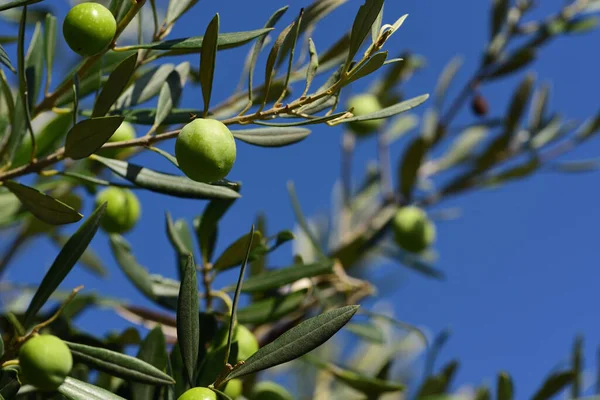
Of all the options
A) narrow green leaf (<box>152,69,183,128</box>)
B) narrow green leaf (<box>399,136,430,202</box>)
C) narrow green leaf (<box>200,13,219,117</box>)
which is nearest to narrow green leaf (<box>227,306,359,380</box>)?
narrow green leaf (<box>200,13,219,117</box>)

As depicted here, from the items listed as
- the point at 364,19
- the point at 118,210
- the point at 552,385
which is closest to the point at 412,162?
the point at 552,385

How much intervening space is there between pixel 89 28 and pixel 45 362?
54 centimetres

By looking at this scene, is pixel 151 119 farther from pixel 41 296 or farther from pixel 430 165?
pixel 430 165

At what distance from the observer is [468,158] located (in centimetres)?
335

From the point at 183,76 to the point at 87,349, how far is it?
63 centimetres

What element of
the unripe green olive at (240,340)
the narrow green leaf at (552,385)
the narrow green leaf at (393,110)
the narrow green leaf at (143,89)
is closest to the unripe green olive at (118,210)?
the narrow green leaf at (143,89)

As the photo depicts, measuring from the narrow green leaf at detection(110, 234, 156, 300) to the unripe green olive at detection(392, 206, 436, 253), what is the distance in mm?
1172

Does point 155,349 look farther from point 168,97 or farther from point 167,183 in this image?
point 168,97

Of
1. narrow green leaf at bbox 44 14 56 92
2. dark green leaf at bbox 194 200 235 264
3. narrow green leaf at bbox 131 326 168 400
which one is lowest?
narrow green leaf at bbox 131 326 168 400

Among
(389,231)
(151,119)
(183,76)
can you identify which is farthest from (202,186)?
(389,231)

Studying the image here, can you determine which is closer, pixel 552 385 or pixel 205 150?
pixel 205 150

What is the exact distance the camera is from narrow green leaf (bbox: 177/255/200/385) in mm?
1153

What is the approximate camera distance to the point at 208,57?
127 cm

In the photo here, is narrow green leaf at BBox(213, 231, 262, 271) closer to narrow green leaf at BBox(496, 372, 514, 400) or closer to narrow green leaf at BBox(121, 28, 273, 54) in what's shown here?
narrow green leaf at BBox(121, 28, 273, 54)
